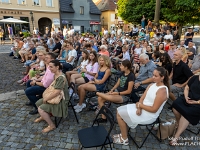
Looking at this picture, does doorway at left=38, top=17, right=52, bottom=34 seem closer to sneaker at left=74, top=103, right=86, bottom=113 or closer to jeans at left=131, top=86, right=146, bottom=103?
sneaker at left=74, top=103, right=86, bottom=113

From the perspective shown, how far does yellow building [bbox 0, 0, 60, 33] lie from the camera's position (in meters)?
24.1

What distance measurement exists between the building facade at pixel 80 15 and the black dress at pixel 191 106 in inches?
1106

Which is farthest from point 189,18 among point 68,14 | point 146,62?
point 68,14

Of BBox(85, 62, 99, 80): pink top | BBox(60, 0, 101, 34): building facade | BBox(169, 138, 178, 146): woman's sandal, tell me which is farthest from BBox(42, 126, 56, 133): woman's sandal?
BBox(60, 0, 101, 34): building facade

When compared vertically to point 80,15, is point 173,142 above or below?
below

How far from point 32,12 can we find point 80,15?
9056 millimetres

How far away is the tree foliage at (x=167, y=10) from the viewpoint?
13.2m

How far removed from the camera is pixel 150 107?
277cm

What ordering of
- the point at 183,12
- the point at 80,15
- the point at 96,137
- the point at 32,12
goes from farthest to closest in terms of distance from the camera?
the point at 80,15, the point at 32,12, the point at 183,12, the point at 96,137

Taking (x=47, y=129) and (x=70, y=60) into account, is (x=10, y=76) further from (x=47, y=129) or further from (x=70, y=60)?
(x=47, y=129)

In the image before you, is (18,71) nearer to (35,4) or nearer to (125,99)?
(125,99)

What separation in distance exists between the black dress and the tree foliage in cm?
1212

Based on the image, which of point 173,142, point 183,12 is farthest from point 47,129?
point 183,12

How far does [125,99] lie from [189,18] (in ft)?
45.4
